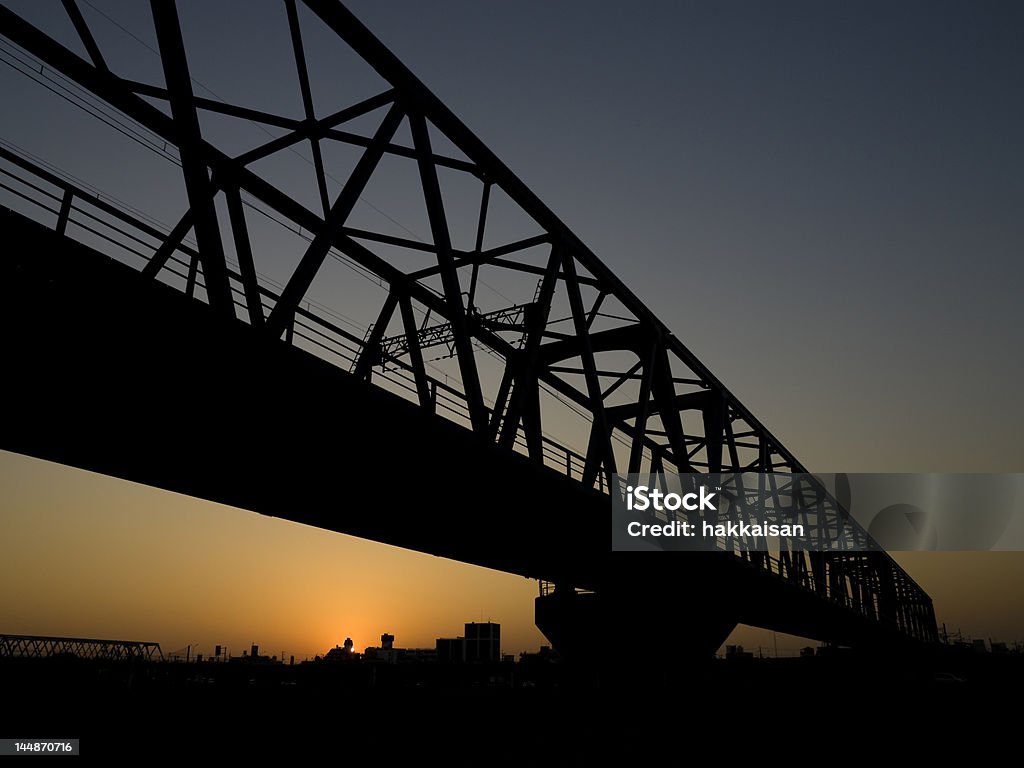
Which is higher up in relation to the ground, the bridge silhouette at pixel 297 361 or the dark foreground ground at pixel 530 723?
the bridge silhouette at pixel 297 361

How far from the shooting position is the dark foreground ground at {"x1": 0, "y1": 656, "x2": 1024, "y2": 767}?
1437 cm

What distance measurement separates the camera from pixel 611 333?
22.5 meters

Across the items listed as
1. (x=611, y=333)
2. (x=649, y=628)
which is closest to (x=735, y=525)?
(x=649, y=628)

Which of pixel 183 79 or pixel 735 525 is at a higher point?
pixel 183 79

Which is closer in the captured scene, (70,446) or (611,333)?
(70,446)

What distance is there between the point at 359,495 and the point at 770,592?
2614 cm

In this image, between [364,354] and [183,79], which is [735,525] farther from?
[183,79]

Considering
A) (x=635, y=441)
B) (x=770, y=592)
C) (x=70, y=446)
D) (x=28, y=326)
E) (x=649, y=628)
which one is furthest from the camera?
(x=770, y=592)

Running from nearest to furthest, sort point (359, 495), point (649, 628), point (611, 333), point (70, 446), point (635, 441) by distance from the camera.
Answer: point (70, 446) → point (359, 495) → point (635, 441) → point (611, 333) → point (649, 628)

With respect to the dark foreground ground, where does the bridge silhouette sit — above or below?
above

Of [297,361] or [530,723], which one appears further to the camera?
[530,723]

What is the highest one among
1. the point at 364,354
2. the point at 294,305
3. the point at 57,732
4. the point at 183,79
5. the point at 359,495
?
the point at 183,79

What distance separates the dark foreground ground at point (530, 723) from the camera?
566 inches

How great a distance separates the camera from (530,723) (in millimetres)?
19844
